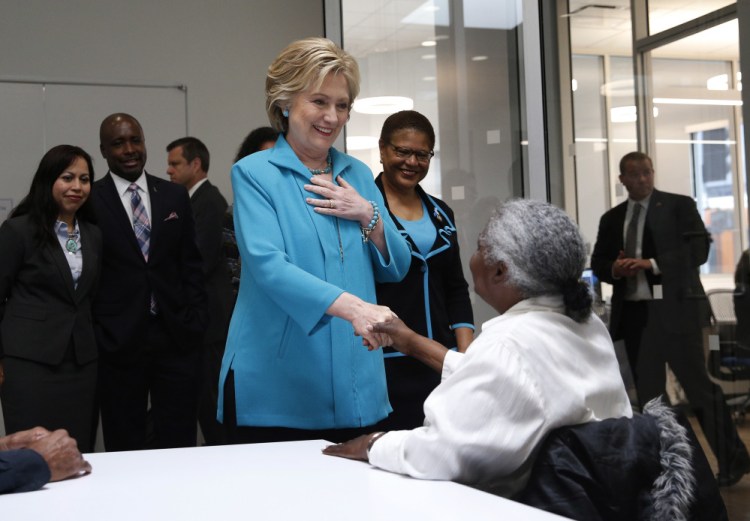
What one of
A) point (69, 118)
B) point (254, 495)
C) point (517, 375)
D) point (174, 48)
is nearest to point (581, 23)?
point (517, 375)

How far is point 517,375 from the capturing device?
1374 millimetres

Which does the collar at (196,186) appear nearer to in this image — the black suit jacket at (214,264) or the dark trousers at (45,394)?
the black suit jacket at (214,264)

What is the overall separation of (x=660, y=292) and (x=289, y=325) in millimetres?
1793

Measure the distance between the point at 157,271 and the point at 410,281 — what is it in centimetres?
148

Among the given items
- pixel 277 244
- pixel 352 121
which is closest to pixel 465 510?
pixel 277 244

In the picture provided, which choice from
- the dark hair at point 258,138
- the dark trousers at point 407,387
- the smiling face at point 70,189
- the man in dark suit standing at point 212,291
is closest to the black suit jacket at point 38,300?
the smiling face at point 70,189

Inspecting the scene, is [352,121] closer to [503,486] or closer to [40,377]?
[40,377]

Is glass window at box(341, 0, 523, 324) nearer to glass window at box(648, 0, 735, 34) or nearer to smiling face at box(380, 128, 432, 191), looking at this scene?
glass window at box(648, 0, 735, 34)

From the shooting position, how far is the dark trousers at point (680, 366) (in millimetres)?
3164

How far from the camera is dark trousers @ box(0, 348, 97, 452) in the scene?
3.38 m

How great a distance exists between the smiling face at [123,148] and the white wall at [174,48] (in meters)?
2.30

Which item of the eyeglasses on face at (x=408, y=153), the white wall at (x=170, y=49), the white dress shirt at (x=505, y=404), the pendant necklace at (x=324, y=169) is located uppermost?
the white wall at (x=170, y=49)

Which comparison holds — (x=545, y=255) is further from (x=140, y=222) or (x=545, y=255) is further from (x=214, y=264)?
(x=214, y=264)

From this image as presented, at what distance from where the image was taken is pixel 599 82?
11.5ft
